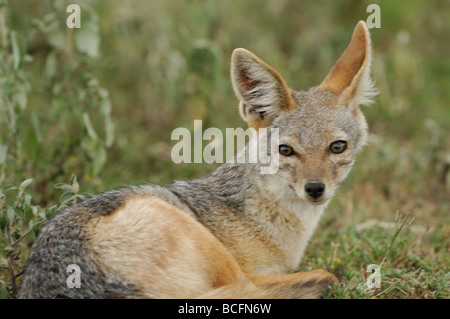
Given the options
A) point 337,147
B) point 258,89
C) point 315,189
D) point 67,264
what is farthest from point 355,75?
point 67,264

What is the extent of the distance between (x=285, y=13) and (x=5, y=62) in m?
7.91

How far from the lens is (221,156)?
814 cm

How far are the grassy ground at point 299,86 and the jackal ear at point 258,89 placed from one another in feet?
5.24

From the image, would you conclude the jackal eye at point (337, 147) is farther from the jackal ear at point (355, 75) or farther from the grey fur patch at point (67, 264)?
the grey fur patch at point (67, 264)

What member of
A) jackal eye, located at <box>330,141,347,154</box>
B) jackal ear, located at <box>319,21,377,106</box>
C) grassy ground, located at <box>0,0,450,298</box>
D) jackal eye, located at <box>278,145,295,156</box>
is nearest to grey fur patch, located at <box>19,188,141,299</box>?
grassy ground, located at <box>0,0,450,298</box>

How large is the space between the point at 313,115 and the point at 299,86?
5.67m

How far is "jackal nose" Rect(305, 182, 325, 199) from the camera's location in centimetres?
471

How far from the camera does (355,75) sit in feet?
17.3

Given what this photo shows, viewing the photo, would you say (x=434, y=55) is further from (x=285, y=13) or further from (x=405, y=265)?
(x=405, y=265)

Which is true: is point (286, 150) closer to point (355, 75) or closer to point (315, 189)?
point (315, 189)

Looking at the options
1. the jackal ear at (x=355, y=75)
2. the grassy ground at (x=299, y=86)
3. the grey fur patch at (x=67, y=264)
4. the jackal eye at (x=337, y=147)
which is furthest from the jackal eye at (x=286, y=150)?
the grey fur patch at (x=67, y=264)

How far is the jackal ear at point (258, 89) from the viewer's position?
5.06 metres
